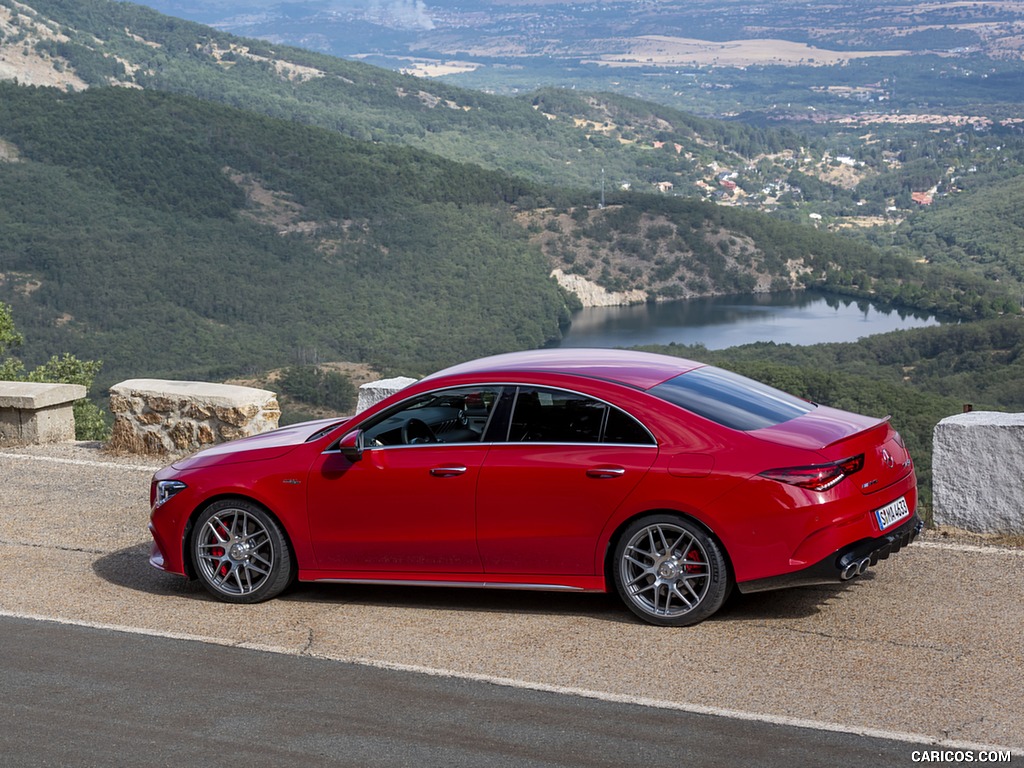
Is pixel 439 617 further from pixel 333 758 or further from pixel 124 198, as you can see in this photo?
pixel 124 198

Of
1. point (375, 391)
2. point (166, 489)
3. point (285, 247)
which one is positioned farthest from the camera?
point (285, 247)

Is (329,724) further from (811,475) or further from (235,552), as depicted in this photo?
(811,475)

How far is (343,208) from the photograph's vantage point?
403 feet

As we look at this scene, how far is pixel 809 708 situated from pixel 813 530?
3.18 ft

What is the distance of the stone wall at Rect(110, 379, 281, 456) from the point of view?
10492mm

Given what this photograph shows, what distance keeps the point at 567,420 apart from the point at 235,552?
193cm

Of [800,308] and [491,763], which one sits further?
[800,308]

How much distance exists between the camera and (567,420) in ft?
20.3

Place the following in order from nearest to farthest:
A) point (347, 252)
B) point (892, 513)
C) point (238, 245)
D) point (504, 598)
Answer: point (892, 513) < point (504, 598) < point (238, 245) < point (347, 252)

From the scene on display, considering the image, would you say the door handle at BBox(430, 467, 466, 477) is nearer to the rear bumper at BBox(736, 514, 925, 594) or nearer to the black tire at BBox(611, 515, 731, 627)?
the black tire at BBox(611, 515, 731, 627)

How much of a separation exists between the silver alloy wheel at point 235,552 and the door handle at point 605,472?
1.79 meters

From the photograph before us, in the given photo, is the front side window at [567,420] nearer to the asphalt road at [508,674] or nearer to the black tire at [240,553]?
the asphalt road at [508,674]

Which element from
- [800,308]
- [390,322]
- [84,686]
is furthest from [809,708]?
[800,308]

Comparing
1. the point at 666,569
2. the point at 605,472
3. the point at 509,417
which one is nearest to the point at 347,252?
the point at 509,417
